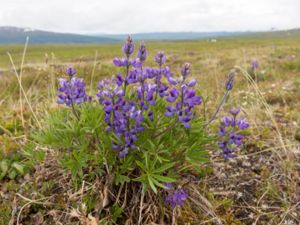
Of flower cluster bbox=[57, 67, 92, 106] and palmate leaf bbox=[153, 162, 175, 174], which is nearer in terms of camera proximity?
palmate leaf bbox=[153, 162, 175, 174]

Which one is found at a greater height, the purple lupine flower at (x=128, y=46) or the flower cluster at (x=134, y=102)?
the purple lupine flower at (x=128, y=46)

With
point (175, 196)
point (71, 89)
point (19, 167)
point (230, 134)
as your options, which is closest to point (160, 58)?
point (71, 89)

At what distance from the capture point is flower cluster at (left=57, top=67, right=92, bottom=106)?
2.87 metres

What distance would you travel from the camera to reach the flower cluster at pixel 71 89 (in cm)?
287

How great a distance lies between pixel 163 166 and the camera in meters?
2.75

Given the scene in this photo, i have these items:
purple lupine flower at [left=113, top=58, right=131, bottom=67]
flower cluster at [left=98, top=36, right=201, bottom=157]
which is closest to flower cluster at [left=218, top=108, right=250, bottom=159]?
flower cluster at [left=98, top=36, right=201, bottom=157]

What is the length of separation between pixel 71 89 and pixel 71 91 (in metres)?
0.01

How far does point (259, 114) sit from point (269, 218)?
2240mm

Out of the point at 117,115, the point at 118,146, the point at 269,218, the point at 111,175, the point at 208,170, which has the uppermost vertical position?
the point at 117,115

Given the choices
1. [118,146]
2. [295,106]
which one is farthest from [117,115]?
[295,106]

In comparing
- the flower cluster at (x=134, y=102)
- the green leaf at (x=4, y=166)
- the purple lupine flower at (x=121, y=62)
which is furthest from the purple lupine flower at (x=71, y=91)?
the green leaf at (x=4, y=166)

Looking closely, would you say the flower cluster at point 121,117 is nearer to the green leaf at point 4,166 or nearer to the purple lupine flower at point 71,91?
the purple lupine flower at point 71,91

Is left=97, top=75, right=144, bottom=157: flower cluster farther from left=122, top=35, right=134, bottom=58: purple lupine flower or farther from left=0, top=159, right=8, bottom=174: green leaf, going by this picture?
left=0, top=159, right=8, bottom=174: green leaf

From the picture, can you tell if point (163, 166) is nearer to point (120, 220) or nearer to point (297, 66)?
point (120, 220)
